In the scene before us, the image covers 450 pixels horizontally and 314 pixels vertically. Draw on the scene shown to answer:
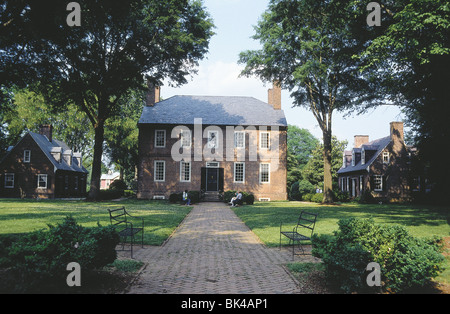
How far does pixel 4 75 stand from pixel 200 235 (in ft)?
52.6

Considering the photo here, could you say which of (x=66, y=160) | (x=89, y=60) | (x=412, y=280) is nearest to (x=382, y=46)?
(x=412, y=280)

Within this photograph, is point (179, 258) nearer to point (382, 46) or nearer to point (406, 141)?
point (382, 46)

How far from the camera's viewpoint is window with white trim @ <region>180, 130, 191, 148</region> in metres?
32.2

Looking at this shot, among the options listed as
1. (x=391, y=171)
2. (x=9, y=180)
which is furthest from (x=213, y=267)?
(x=9, y=180)

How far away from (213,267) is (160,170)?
2634cm

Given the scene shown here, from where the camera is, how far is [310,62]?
73.6ft

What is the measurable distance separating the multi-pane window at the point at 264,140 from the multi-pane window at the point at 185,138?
316 inches

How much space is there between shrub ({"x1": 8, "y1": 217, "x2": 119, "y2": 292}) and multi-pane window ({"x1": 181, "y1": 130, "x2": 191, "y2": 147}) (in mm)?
27014

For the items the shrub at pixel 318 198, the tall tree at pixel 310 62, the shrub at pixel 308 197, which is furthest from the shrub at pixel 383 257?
the shrub at pixel 308 197

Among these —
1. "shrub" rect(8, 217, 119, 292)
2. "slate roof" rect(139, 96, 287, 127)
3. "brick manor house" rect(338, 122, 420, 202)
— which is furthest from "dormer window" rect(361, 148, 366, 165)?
"shrub" rect(8, 217, 119, 292)

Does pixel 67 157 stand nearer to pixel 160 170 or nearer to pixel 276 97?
pixel 160 170

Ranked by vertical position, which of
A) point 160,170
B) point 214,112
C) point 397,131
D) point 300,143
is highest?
point 300,143

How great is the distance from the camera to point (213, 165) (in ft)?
105

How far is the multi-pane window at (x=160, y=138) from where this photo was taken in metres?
32.2
